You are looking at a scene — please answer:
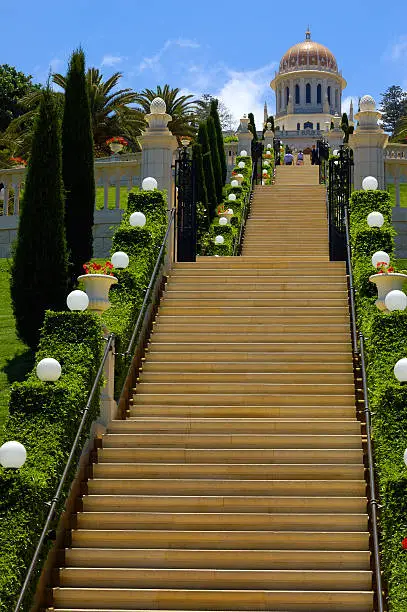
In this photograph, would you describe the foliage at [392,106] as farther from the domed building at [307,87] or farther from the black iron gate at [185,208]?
the black iron gate at [185,208]

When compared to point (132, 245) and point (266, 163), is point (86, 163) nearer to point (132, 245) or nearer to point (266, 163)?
point (132, 245)

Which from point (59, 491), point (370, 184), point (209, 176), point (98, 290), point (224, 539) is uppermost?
point (209, 176)

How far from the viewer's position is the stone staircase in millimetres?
11125

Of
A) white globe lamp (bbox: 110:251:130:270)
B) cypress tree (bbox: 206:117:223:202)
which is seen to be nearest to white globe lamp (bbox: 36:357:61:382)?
white globe lamp (bbox: 110:251:130:270)

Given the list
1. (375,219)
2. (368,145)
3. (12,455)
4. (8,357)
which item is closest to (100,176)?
(368,145)

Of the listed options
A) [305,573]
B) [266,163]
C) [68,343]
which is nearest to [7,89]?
[266,163]

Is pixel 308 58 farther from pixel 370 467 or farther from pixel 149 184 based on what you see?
pixel 370 467

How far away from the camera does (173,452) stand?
13.2 metres

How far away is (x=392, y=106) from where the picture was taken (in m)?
101

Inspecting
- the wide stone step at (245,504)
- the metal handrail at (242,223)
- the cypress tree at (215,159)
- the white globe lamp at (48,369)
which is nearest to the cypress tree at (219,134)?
the cypress tree at (215,159)

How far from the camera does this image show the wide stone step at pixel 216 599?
10773 millimetres

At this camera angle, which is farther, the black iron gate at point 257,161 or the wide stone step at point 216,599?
the black iron gate at point 257,161

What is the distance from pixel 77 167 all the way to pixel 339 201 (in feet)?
18.5

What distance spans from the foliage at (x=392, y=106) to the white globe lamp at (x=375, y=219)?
7946 cm
